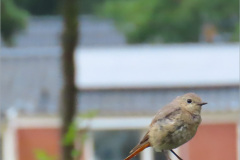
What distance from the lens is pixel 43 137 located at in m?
5.40

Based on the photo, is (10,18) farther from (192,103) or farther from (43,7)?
(43,7)

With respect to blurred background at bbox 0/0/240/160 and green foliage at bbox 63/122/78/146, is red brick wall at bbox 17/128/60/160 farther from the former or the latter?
green foliage at bbox 63/122/78/146

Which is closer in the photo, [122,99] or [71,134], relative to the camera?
[71,134]

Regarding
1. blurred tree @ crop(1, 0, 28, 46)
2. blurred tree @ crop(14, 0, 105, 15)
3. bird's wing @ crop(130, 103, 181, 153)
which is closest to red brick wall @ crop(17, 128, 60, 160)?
blurred tree @ crop(1, 0, 28, 46)

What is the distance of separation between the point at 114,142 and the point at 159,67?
4.10 ft

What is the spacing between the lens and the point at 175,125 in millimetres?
1451

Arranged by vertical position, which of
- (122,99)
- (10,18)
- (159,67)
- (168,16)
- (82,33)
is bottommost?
(122,99)

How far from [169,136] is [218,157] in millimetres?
3652

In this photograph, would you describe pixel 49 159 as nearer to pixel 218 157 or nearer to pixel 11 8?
pixel 218 157

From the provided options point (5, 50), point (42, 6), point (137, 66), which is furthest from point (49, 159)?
point (42, 6)

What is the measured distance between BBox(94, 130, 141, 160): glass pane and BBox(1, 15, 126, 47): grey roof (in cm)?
580

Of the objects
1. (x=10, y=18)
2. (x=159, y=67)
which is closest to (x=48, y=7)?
(x=159, y=67)

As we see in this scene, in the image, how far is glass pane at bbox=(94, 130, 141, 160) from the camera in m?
5.30

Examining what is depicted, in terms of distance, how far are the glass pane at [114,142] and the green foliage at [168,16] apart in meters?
3.10
